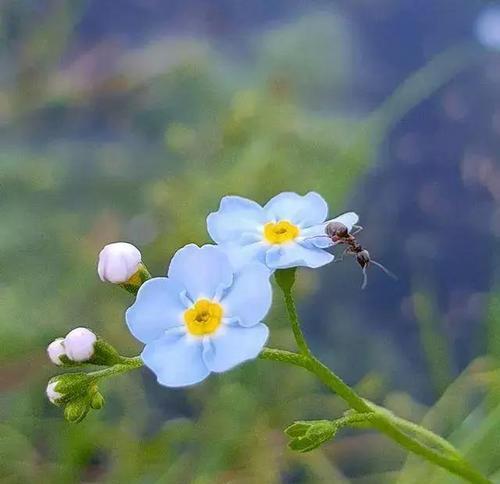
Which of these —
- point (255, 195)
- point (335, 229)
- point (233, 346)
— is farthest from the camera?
point (255, 195)

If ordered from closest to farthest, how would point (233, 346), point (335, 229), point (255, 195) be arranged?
point (233, 346)
point (335, 229)
point (255, 195)

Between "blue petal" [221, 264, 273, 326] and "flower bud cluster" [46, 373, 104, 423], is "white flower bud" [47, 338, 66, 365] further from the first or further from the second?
"blue petal" [221, 264, 273, 326]

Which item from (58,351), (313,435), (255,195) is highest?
(255,195)

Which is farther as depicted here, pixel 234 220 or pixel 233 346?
pixel 234 220

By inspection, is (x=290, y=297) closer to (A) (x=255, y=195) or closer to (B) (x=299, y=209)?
(B) (x=299, y=209)

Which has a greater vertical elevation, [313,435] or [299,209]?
[299,209]

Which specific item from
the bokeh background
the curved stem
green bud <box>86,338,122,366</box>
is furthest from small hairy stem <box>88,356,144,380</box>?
the bokeh background

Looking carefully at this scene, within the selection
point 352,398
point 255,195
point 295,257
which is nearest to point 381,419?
point 352,398
